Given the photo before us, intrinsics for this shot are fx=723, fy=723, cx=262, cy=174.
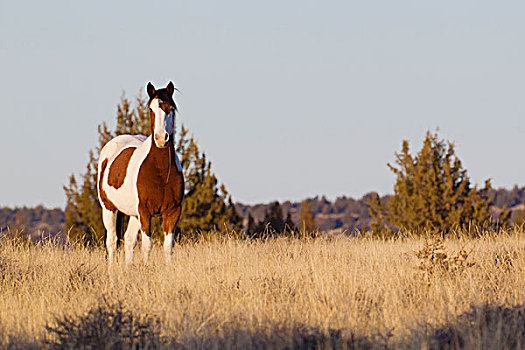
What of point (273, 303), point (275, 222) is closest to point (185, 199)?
point (275, 222)

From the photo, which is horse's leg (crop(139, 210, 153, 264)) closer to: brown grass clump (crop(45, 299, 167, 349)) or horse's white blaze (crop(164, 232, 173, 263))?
horse's white blaze (crop(164, 232, 173, 263))

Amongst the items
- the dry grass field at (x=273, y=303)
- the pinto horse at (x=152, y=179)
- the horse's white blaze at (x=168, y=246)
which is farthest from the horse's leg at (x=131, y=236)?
the horse's white blaze at (x=168, y=246)

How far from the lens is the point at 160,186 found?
10586 millimetres

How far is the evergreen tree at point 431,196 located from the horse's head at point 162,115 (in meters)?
16.1

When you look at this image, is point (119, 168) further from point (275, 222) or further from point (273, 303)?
point (275, 222)

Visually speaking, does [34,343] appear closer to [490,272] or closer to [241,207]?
→ [490,272]

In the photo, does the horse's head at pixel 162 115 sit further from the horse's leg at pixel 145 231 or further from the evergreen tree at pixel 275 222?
the evergreen tree at pixel 275 222

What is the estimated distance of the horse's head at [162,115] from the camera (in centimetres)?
1004

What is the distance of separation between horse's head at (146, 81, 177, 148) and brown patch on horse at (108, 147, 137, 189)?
1550 mm

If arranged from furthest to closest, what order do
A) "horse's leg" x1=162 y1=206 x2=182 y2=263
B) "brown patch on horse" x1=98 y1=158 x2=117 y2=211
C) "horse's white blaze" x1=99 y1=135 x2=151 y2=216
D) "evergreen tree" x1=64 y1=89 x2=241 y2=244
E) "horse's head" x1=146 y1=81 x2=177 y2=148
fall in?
"evergreen tree" x1=64 y1=89 x2=241 y2=244 → "brown patch on horse" x1=98 y1=158 x2=117 y2=211 → "horse's white blaze" x1=99 y1=135 x2=151 y2=216 → "horse's leg" x1=162 y1=206 x2=182 y2=263 → "horse's head" x1=146 y1=81 x2=177 y2=148

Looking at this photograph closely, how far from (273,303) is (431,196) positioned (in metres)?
20.4

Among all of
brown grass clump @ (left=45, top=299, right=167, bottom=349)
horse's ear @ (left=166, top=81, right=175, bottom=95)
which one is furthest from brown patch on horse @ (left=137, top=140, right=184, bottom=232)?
brown grass clump @ (left=45, top=299, right=167, bottom=349)

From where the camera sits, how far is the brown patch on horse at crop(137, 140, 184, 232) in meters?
10.6

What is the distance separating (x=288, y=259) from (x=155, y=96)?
119 inches
